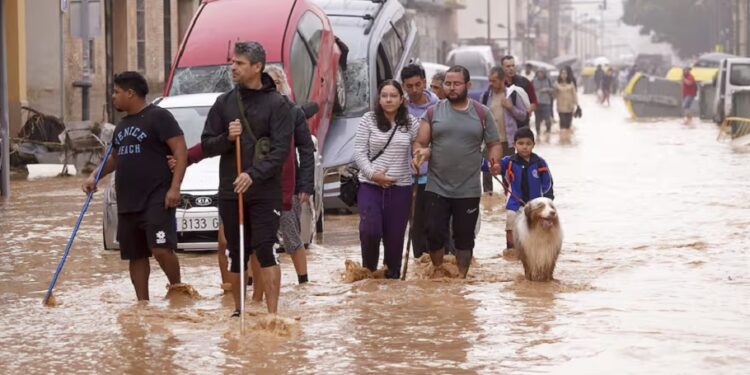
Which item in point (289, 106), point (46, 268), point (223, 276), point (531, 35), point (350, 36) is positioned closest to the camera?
point (289, 106)

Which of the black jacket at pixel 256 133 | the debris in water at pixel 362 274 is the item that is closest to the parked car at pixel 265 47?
the debris in water at pixel 362 274

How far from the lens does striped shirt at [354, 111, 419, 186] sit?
38.8 feet

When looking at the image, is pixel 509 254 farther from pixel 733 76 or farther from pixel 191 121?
pixel 733 76

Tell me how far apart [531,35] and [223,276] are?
135 meters

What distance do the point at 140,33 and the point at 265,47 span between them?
64.4ft

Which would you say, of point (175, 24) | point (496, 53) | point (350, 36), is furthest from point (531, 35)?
point (350, 36)

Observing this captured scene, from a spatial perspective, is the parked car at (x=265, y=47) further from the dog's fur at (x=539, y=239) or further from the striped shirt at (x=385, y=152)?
the dog's fur at (x=539, y=239)

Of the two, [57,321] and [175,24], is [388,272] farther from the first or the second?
[175,24]

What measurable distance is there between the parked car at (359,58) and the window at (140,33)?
12.1 meters

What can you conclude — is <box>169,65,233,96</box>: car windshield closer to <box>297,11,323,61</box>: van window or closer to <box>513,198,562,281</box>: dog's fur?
<box>297,11,323,61</box>: van window

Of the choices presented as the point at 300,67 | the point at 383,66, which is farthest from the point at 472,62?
the point at 300,67

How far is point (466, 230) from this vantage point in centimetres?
1203

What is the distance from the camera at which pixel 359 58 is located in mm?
22500

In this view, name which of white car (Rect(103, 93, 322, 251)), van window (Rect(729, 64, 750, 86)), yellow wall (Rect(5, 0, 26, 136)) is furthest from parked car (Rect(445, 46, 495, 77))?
white car (Rect(103, 93, 322, 251))
